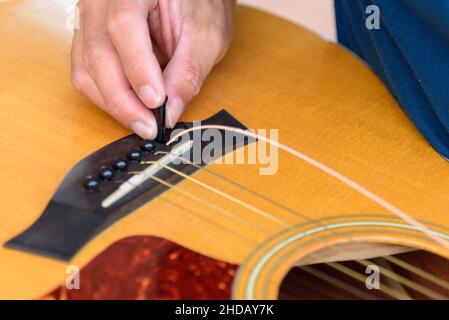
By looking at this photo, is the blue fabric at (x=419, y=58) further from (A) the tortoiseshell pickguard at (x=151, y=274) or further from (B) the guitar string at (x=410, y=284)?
(A) the tortoiseshell pickguard at (x=151, y=274)

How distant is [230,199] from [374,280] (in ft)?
0.53

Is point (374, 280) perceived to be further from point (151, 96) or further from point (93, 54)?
point (93, 54)

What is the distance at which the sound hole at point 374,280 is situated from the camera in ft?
2.25

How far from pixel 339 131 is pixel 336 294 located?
0.66ft

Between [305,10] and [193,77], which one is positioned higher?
[305,10]

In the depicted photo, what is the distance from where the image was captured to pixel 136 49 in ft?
2.52

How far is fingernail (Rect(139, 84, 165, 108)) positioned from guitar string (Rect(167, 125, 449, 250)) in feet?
0.15

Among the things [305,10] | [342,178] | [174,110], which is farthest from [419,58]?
[305,10]

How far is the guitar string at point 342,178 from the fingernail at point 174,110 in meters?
0.02

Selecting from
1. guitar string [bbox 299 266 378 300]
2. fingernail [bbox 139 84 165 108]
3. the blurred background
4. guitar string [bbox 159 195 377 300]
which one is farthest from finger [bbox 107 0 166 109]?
the blurred background

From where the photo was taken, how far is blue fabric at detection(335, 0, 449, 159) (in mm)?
765

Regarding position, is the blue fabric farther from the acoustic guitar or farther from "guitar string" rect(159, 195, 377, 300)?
"guitar string" rect(159, 195, 377, 300)

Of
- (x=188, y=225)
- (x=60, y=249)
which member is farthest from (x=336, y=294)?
(x=60, y=249)

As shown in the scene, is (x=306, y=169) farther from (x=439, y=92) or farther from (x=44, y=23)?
(x=44, y=23)
